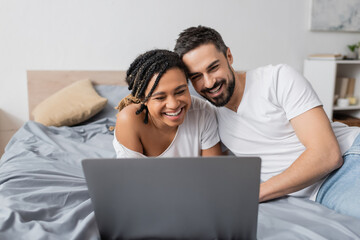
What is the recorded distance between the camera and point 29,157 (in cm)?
152

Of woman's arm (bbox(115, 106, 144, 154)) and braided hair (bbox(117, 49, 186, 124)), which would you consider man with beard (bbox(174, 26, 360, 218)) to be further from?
woman's arm (bbox(115, 106, 144, 154))

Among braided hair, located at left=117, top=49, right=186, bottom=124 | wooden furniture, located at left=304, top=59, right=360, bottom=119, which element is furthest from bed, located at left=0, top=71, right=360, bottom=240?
wooden furniture, located at left=304, top=59, right=360, bottom=119

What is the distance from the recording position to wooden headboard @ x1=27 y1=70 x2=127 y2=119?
256 centimetres

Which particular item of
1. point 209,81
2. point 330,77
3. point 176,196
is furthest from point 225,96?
point 330,77

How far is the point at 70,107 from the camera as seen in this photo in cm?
224

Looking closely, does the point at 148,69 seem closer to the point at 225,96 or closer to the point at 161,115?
the point at 161,115

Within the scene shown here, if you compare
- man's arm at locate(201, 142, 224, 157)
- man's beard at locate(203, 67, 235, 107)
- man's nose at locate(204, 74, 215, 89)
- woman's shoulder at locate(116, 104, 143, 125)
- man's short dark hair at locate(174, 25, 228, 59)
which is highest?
man's short dark hair at locate(174, 25, 228, 59)

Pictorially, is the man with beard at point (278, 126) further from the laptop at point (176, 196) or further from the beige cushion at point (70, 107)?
the beige cushion at point (70, 107)

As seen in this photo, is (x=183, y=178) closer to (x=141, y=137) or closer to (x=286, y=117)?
(x=141, y=137)

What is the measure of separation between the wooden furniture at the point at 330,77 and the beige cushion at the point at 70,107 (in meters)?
1.94

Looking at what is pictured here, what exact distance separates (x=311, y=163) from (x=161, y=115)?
1.69 ft

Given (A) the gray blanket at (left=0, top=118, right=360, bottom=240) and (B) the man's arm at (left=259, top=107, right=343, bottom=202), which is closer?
(A) the gray blanket at (left=0, top=118, right=360, bottom=240)

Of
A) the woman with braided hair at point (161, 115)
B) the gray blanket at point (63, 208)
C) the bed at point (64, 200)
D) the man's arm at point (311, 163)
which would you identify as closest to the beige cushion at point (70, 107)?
the bed at point (64, 200)

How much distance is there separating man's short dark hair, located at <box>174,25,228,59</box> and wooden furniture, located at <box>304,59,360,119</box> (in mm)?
1972
